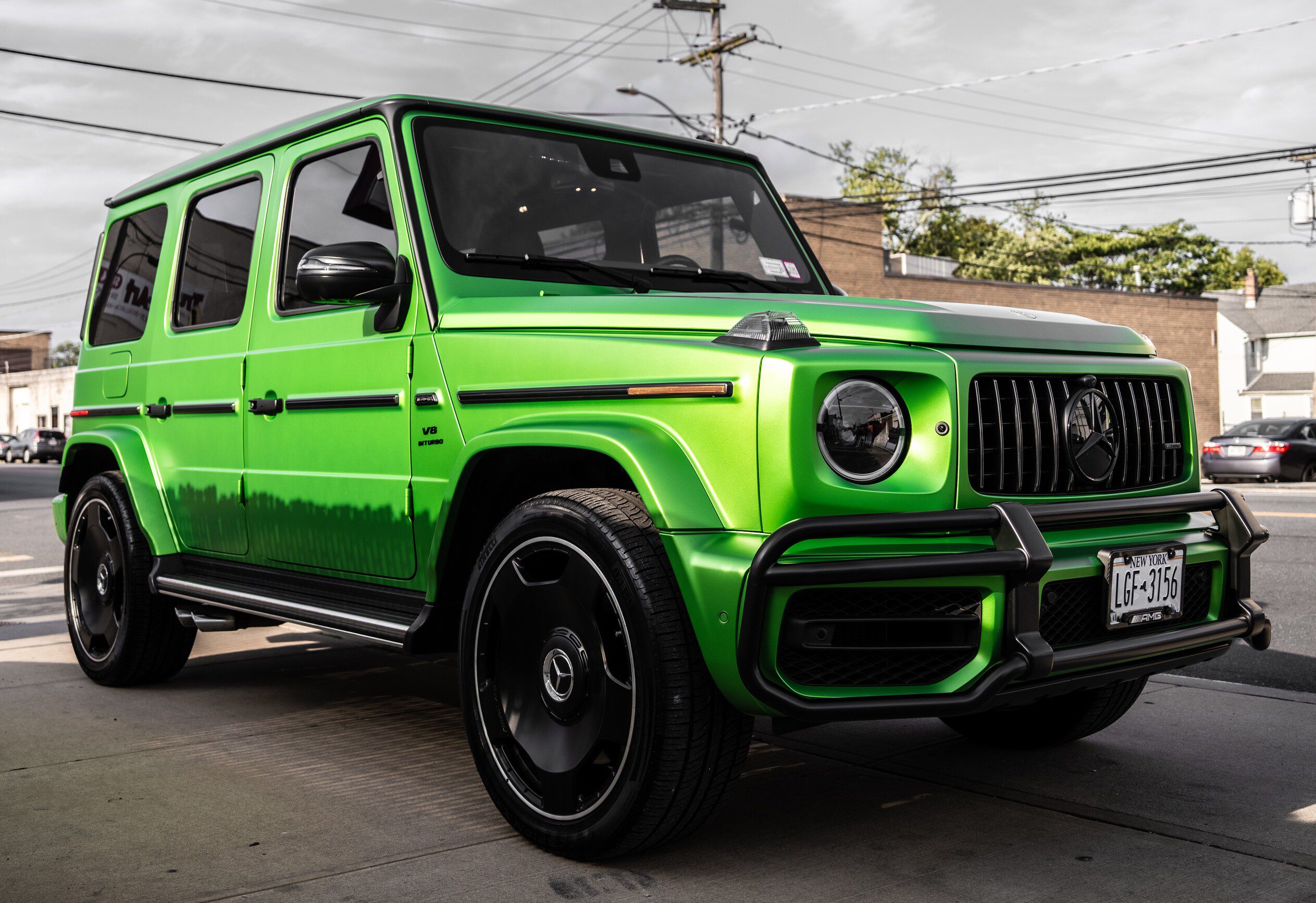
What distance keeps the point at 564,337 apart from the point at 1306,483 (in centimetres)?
2300

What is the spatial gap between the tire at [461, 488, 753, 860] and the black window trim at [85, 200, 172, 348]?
2.91 metres

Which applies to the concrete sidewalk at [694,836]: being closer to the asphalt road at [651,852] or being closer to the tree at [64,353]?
the asphalt road at [651,852]

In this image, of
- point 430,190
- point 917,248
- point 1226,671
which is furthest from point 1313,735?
point 917,248

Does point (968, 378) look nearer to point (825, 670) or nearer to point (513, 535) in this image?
A: point (825, 670)

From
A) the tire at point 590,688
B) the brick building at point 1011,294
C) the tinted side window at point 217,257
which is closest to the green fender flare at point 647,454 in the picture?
the tire at point 590,688

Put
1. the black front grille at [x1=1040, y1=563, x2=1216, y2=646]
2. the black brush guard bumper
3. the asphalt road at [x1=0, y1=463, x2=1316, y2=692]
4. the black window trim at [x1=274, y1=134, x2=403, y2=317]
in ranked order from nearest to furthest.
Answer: the black brush guard bumper → the black front grille at [x1=1040, y1=563, x2=1216, y2=646] → the black window trim at [x1=274, y1=134, x2=403, y2=317] → the asphalt road at [x1=0, y1=463, x2=1316, y2=692]

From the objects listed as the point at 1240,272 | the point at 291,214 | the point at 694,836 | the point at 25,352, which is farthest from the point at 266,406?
the point at 25,352

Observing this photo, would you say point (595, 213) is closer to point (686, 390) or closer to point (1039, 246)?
point (686, 390)

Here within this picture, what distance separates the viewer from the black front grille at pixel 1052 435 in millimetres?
3070

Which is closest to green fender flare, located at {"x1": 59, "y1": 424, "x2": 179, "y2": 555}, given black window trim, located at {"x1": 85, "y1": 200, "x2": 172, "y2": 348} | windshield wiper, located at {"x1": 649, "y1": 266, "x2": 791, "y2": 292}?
black window trim, located at {"x1": 85, "y1": 200, "x2": 172, "y2": 348}

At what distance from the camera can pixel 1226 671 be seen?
6004 millimetres

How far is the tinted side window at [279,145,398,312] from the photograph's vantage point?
4152mm

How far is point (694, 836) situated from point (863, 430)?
1.25 metres

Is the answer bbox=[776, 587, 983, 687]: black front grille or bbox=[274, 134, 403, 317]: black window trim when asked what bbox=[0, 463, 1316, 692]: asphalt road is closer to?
bbox=[776, 587, 983, 687]: black front grille
